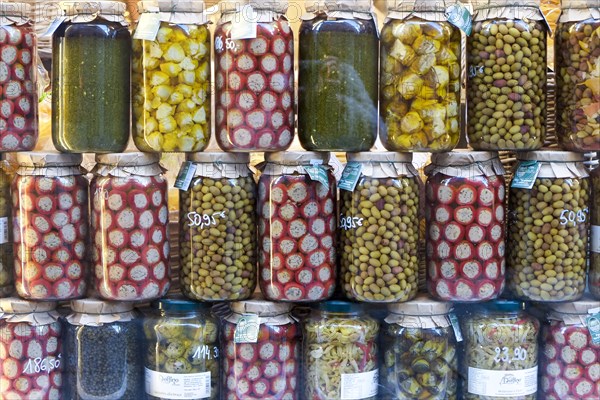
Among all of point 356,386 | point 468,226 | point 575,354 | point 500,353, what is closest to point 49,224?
point 356,386

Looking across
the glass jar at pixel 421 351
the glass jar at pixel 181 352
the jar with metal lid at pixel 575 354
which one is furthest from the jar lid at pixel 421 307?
the glass jar at pixel 181 352

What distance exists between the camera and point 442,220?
1.65 m

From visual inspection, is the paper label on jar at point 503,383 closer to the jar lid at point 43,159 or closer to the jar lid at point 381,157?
the jar lid at point 381,157

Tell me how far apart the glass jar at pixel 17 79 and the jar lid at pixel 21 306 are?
32 centimetres

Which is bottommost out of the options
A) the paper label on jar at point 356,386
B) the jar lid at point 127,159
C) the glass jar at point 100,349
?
the paper label on jar at point 356,386

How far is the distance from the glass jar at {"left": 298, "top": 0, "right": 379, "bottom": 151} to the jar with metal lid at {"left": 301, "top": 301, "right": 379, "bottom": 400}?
0.36m

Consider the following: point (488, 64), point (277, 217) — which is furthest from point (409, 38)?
point (277, 217)

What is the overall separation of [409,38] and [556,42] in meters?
0.34

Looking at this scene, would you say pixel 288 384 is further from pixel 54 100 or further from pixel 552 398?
pixel 54 100

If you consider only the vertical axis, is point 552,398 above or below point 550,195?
below

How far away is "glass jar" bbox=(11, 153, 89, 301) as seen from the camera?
1609 mm

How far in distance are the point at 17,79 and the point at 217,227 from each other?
1.72ft

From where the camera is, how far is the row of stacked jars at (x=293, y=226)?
5.31ft

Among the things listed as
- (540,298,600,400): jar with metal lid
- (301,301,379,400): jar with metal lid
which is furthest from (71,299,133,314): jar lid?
(540,298,600,400): jar with metal lid
